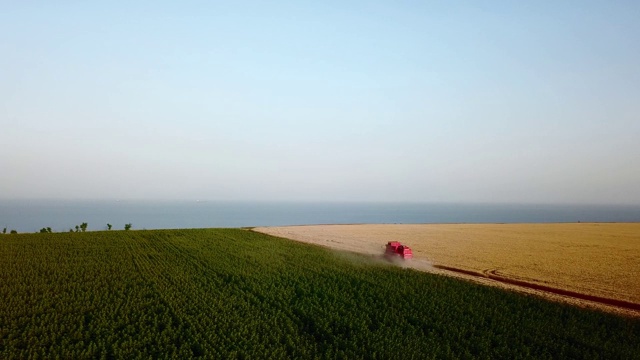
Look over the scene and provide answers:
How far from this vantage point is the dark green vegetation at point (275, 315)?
12.6m

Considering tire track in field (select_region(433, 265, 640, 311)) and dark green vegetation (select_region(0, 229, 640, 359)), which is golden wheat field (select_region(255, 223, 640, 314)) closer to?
tire track in field (select_region(433, 265, 640, 311))

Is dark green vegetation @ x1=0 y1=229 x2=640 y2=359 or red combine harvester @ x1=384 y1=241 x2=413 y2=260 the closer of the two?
dark green vegetation @ x1=0 y1=229 x2=640 y2=359

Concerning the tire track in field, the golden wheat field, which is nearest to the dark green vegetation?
the tire track in field

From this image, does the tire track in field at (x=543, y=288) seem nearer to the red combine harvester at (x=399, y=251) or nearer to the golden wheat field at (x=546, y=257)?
the golden wheat field at (x=546, y=257)

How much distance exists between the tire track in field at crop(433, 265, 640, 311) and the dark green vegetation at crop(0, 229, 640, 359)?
354 cm

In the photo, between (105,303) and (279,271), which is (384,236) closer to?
(279,271)

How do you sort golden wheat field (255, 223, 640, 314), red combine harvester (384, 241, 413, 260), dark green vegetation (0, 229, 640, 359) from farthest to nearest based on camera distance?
red combine harvester (384, 241, 413, 260), golden wheat field (255, 223, 640, 314), dark green vegetation (0, 229, 640, 359)

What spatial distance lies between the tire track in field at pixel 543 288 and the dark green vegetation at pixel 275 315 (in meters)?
3.54

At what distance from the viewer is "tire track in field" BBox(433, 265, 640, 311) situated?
1911cm

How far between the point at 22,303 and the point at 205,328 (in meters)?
8.32

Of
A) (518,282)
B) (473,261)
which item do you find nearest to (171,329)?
(518,282)

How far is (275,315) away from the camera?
15898 mm

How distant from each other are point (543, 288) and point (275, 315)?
1511cm

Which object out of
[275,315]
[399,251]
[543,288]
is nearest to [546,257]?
[543,288]
